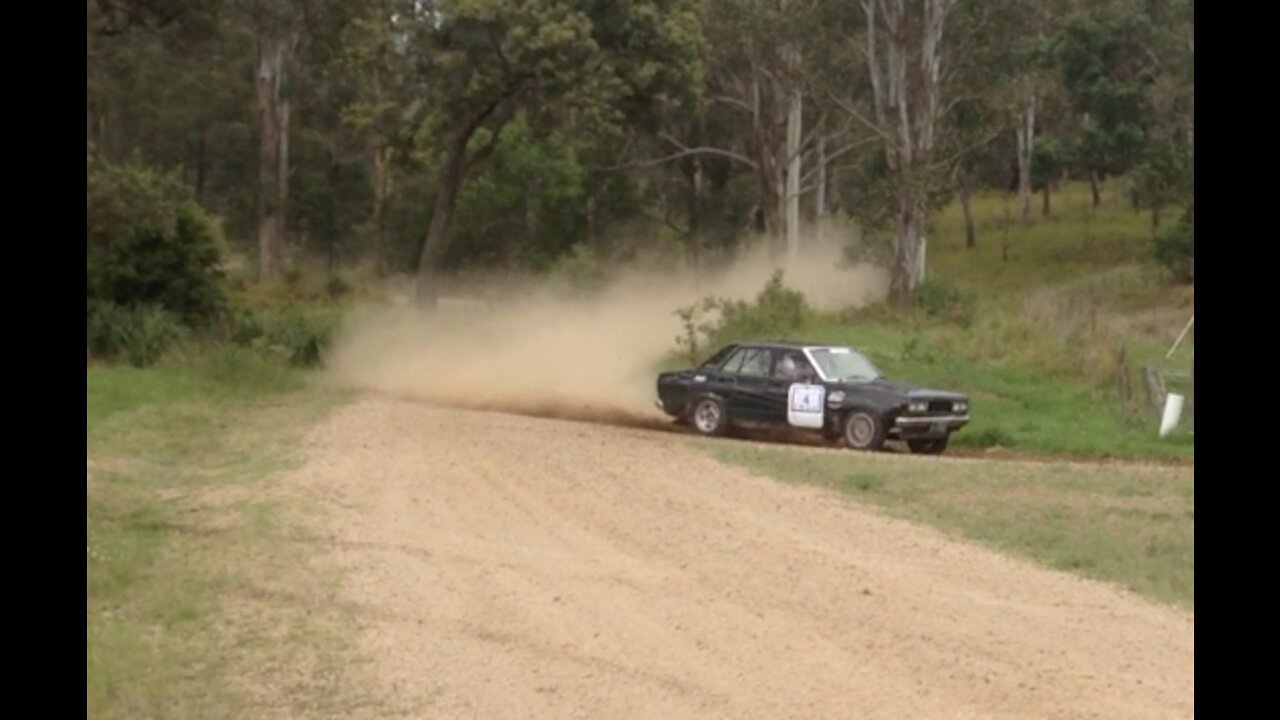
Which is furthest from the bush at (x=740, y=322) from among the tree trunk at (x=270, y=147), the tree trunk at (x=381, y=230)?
the tree trunk at (x=381, y=230)

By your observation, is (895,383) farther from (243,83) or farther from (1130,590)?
(243,83)

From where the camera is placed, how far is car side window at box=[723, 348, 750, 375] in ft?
80.1

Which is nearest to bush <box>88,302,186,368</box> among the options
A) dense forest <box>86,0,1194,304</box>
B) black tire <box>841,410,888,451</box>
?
dense forest <box>86,0,1194,304</box>

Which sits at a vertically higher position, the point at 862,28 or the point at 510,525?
the point at 862,28

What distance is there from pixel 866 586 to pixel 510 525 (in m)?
3.99

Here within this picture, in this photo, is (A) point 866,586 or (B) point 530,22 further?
(B) point 530,22

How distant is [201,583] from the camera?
1195cm

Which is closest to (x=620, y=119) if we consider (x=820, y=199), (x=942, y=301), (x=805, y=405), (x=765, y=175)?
(x=942, y=301)

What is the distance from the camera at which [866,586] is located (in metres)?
11.9

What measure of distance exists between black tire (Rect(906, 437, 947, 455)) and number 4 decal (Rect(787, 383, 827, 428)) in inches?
52.1

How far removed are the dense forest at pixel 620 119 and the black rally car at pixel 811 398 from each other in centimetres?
765

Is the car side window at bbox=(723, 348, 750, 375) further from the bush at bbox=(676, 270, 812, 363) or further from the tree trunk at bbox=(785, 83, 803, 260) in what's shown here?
the tree trunk at bbox=(785, 83, 803, 260)

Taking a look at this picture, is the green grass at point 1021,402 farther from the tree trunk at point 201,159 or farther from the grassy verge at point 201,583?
the tree trunk at point 201,159

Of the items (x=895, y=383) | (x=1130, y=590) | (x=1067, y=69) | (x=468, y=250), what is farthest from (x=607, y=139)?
(x=1130, y=590)
